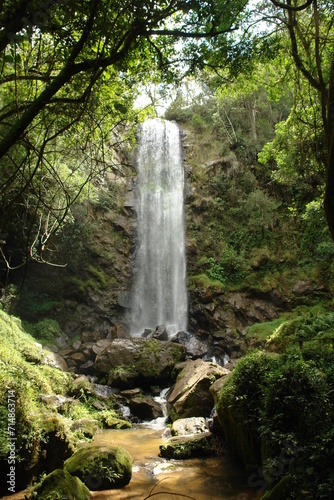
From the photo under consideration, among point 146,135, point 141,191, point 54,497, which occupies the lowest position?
point 54,497

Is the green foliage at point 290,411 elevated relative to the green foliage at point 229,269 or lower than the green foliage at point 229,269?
lower

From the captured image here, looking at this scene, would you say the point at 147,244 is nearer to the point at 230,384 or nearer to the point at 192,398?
the point at 192,398

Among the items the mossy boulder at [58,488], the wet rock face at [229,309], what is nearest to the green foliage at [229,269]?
the wet rock face at [229,309]

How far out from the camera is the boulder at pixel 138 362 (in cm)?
1059

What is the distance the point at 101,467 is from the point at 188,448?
1.92 m

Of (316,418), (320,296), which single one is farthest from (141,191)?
(316,418)

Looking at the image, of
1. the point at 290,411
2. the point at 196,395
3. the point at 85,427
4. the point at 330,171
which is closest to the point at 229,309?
the point at 196,395

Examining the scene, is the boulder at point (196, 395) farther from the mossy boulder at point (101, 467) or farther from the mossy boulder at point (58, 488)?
the mossy boulder at point (58, 488)

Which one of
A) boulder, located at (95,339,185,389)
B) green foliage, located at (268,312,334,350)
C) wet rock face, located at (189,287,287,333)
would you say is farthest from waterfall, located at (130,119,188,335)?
green foliage, located at (268,312,334,350)

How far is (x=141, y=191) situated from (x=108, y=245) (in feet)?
13.8

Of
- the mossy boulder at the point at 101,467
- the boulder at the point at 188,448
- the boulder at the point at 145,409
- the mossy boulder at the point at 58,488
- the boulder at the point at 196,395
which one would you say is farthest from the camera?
the boulder at the point at 145,409

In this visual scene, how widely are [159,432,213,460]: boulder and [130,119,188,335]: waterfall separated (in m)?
9.73

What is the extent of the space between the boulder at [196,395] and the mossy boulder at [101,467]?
10.4ft

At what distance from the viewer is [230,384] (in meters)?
5.41
